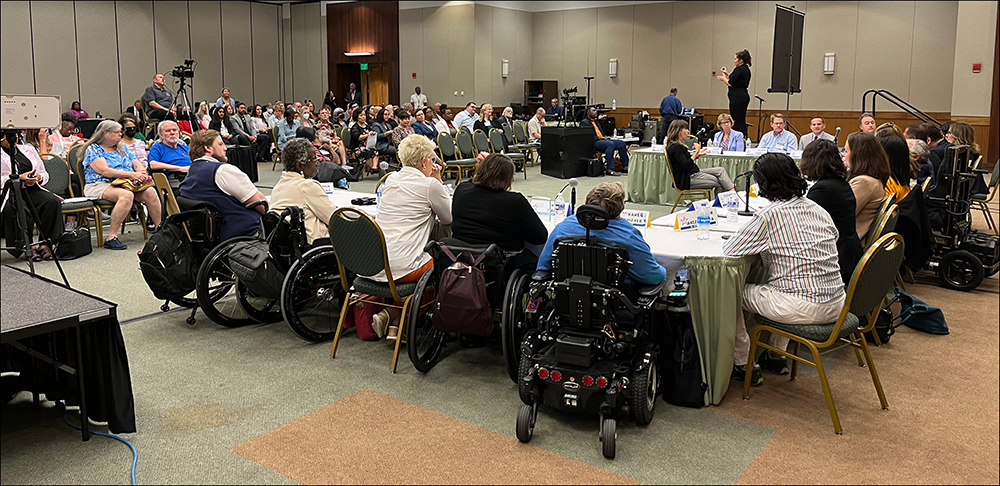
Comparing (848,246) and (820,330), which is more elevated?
(848,246)

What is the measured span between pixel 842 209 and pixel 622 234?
1249mm

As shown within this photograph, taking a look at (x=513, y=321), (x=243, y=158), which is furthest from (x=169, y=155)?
(x=513, y=321)

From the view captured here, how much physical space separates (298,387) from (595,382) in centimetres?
144

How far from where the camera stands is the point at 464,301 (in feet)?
10.8

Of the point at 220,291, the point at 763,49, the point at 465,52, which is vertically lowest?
the point at 220,291

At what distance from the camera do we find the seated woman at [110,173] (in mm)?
6633

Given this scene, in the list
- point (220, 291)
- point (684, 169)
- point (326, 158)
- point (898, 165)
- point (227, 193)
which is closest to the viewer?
Result: point (220, 291)

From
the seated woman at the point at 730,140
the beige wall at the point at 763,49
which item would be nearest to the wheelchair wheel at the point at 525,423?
the seated woman at the point at 730,140

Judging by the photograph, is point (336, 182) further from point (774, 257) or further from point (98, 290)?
point (774, 257)

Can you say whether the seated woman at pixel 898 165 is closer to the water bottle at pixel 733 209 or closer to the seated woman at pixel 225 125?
the water bottle at pixel 733 209

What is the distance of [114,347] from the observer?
→ 9.46 ft

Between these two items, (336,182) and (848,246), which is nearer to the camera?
(848,246)

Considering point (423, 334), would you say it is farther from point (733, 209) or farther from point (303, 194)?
point (733, 209)

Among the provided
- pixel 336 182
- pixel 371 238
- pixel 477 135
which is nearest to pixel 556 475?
pixel 371 238
